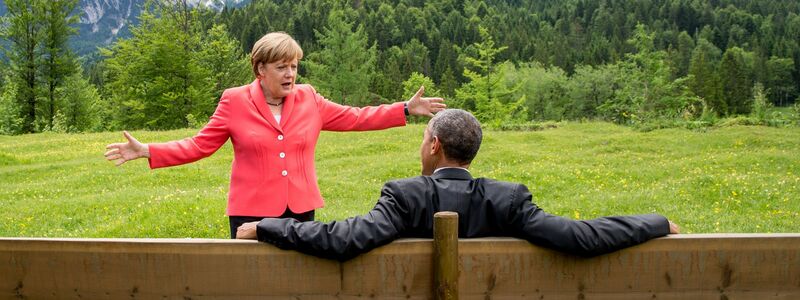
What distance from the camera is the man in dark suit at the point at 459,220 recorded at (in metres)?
2.90

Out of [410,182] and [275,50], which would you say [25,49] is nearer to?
[275,50]

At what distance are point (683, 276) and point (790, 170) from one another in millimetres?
16167

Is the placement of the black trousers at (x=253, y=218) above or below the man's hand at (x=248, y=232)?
below

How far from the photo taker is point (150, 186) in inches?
661

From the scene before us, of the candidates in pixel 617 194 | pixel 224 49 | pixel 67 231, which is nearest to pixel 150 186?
pixel 67 231

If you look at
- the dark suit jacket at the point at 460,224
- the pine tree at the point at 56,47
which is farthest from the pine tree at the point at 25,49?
the dark suit jacket at the point at 460,224

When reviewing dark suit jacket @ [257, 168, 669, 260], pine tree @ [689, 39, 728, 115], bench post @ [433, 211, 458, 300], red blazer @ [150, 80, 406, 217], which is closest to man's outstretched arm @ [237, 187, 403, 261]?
dark suit jacket @ [257, 168, 669, 260]

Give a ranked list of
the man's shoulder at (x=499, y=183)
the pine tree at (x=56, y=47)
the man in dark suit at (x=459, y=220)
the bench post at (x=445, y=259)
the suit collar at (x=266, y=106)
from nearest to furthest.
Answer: the bench post at (x=445, y=259) < the man in dark suit at (x=459, y=220) < the man's shoulder at (x=499, y=183) < the suit collar at (x=266, y=106) < the pine tree at (x=56, y=47)

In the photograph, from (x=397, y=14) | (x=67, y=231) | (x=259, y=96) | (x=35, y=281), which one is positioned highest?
(x=397, y=14)

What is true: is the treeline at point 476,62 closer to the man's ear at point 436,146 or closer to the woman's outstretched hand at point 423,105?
the woman's outstretched hand at point 423,105

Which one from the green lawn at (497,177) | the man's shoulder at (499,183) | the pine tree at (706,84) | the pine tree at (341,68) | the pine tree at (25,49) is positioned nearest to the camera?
the man's shoulder at (499,183)

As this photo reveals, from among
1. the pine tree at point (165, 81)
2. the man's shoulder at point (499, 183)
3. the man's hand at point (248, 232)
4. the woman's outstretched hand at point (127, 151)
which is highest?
the pine tree at point (165, 81)

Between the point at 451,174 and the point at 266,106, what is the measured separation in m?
1.61

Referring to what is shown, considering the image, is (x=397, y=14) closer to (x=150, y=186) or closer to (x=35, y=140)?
(x=35, y=140)
